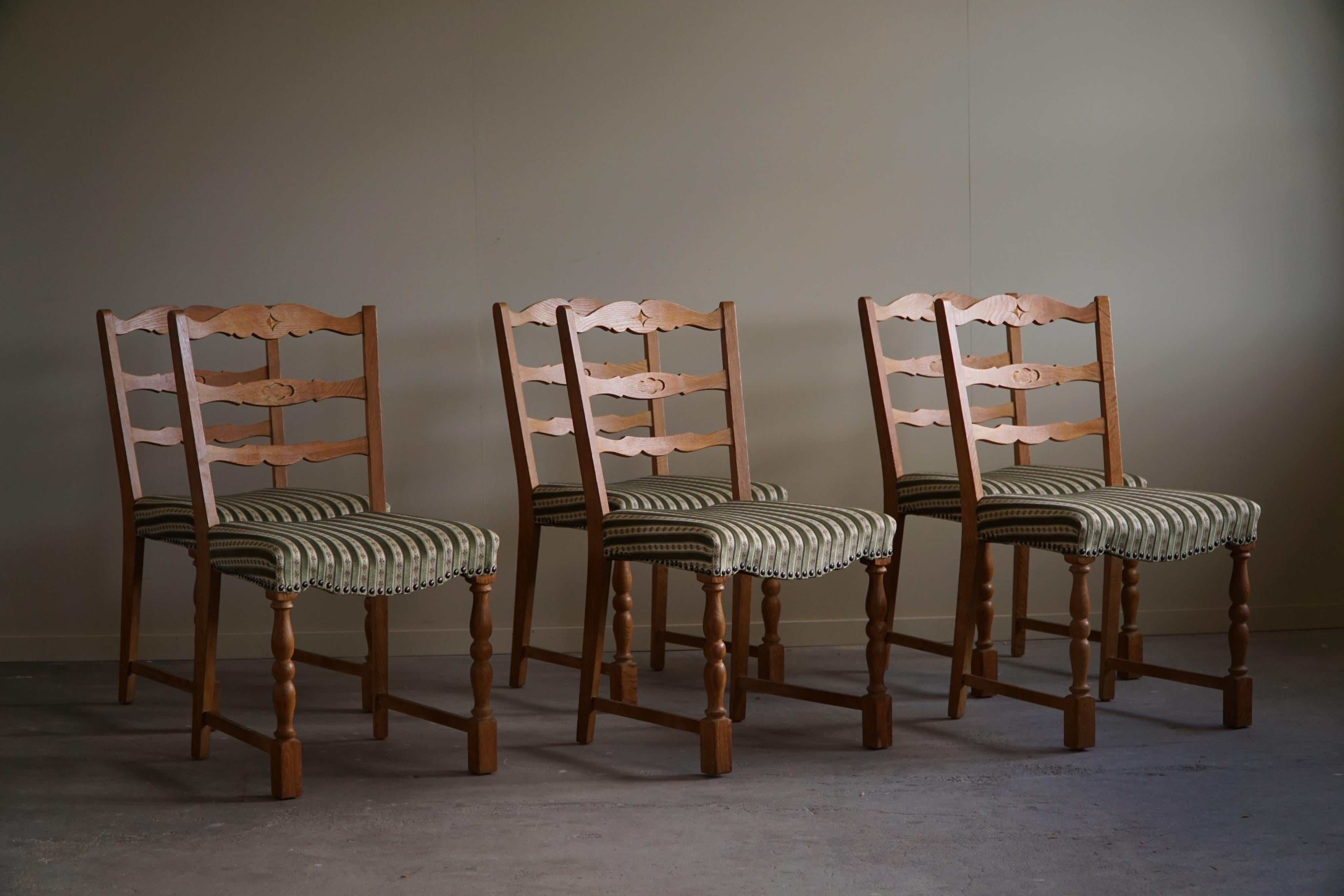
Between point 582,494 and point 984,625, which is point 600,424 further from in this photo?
point 984,625

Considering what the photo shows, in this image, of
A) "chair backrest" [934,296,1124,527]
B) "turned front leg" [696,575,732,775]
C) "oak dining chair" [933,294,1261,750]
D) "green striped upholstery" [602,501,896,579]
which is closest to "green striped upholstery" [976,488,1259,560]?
"oak dining chair" [933,294,1261,750]

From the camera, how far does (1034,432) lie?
300cm

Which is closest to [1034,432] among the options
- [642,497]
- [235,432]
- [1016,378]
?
[1016,378]

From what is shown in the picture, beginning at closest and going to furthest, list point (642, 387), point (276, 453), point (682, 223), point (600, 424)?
point (276, 453) → point (642, 387) → point (600, 424) → point (682, 223)

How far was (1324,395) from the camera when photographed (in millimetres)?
3936

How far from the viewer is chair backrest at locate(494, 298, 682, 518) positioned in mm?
3033

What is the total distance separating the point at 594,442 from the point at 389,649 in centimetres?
131

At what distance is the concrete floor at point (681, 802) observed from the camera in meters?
2.00

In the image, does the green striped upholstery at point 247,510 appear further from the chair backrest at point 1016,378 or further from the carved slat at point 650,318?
the chair backrest at point 1016,378

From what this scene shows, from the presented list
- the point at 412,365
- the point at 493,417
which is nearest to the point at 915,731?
the point at 493,417

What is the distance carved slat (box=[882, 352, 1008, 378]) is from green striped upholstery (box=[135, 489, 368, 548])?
137cm

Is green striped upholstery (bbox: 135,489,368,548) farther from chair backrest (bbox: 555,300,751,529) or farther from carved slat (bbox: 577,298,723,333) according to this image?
carved slat (bbox: 577,298,723,333)

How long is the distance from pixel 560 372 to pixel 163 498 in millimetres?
997

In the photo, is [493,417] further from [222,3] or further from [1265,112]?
[1265,112]
